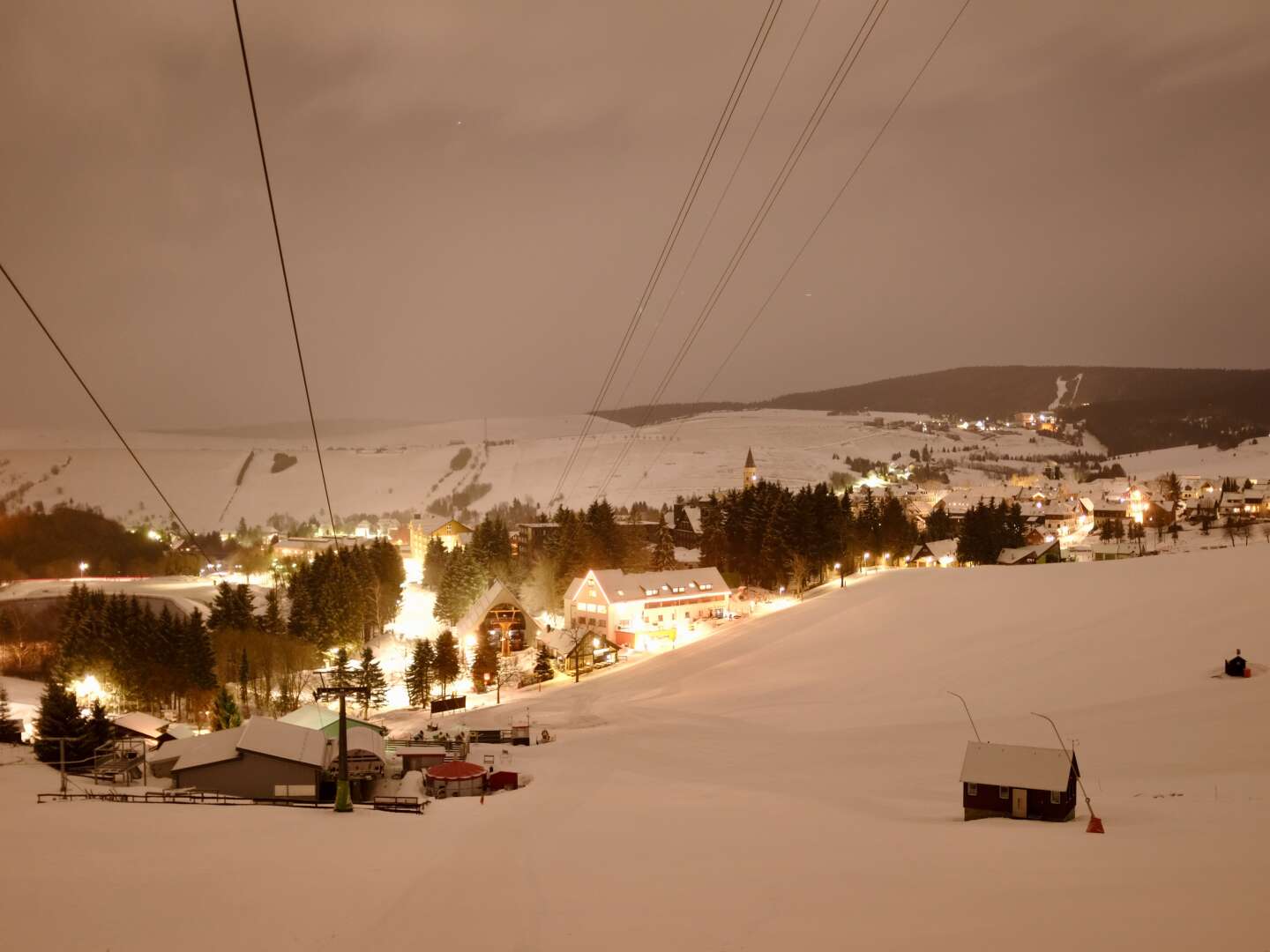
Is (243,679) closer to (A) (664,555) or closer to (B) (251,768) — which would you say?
(B) (251,768)

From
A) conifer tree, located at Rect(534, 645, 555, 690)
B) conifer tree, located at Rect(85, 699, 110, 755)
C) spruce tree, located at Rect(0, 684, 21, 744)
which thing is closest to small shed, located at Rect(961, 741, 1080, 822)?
conifer tree, located at Rect(85, 699, 110, 755)

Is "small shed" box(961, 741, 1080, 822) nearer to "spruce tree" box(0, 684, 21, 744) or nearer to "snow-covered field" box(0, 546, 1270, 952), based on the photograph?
"snow-covered field" box(0, 546, 1270, 952)

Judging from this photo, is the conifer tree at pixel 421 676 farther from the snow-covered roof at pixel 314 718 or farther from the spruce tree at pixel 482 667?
the snow-covered roof at pixel 314 718

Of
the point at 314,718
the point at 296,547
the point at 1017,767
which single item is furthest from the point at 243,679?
the point at 296,547

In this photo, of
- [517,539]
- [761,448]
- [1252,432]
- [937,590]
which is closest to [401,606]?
[517,539]

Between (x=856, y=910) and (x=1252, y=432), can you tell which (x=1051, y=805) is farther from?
(x=1252, y=432)

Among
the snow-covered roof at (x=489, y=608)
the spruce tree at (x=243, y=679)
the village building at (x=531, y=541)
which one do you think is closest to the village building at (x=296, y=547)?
the village building at (x=531, y=541)
